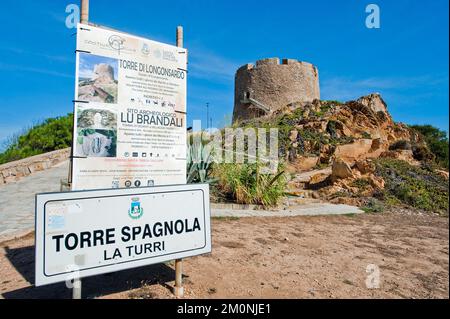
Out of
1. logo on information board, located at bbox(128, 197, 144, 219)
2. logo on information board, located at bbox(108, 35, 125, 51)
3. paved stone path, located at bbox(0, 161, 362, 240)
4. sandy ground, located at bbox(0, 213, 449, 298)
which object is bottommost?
sandy ground, located at bbox(0, 213, 449, 298)

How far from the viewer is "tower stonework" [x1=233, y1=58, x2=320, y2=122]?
26625 millimetres

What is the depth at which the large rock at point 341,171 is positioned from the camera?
9188 millimetres

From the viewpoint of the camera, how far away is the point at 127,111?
2656 millimetres

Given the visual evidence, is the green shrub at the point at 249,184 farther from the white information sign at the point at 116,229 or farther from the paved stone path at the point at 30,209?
the white information sign at the point at 116,229

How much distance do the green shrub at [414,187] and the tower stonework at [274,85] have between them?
50.9 feet

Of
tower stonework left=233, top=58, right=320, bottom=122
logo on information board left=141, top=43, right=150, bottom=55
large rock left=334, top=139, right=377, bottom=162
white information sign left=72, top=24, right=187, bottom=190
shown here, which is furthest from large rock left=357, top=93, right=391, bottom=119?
logo on information board left=141, top=43, right=150, bottom=55

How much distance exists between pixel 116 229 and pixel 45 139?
1299 cm

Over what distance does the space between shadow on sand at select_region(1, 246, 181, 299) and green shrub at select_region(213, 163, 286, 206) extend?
11.7 ft

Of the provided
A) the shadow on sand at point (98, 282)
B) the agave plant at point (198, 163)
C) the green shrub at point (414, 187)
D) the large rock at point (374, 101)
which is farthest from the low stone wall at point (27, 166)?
the large rock at point (374, 101)

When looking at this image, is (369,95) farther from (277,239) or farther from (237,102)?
(277,239)

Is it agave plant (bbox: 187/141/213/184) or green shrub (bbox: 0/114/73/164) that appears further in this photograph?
green shrub (bbox: 0/114/73/164)

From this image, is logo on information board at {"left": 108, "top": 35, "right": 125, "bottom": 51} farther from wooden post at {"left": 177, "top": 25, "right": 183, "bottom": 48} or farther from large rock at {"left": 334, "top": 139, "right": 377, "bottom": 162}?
large rock at {"left": 334, "top": 139, "right": 377, "bottom": 162}

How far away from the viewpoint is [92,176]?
2.54 metres
